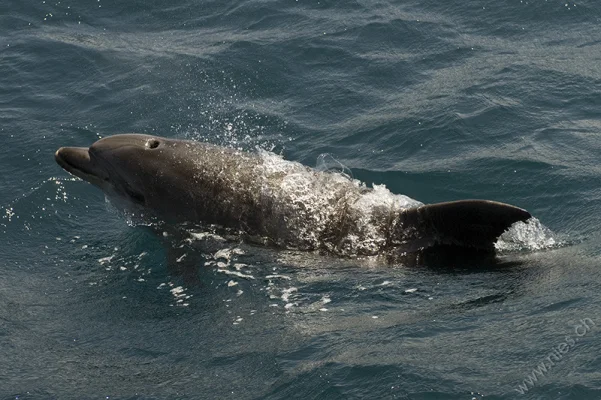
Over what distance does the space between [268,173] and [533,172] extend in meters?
3.67

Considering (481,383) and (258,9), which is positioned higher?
(258,9)

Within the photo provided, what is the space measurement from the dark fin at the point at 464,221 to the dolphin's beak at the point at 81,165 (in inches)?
159

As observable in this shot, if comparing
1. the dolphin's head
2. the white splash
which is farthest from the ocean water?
the dolphin's head

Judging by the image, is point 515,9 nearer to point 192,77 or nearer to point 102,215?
point 192,77

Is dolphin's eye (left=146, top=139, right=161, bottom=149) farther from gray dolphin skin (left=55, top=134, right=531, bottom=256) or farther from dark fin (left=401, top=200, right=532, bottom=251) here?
dark fin (left=401, top=200, right=532, bottom=251)

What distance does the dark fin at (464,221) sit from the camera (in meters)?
10.2

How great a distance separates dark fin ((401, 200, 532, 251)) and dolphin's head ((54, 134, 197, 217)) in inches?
113

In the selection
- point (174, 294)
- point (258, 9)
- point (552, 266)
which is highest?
point (258, 9)

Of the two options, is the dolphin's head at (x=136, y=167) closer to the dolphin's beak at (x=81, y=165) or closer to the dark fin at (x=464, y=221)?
the dolphin's beak at (x=81, y=165)

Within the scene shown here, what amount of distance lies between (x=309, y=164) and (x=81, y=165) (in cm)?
317

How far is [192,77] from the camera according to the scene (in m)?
17.6

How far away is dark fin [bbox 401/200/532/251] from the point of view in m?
10.2

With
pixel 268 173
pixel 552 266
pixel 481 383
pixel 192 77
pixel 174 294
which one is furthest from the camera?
pixel 192 77

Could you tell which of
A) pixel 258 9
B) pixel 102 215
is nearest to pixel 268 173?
pixel 102 215
